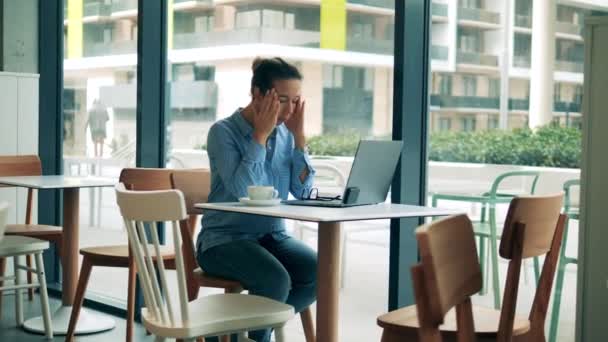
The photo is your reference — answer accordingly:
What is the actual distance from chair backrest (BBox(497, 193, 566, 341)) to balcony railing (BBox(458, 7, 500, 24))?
1.04 m

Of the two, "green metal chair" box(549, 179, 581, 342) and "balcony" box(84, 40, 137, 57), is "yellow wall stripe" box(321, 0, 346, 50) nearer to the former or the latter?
"green metal chair" box(549, 179, 581, 342)

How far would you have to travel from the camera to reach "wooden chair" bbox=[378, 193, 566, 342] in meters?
2.10

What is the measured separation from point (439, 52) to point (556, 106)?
22.0 inches

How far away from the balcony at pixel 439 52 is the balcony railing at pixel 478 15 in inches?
5.4

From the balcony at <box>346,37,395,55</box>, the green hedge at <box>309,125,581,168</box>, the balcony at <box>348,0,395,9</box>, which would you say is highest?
the balcony at <box>348,0,395,9</box>

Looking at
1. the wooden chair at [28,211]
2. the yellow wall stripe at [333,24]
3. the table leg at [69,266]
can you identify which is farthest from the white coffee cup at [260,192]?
the wooden chair at [28,211]

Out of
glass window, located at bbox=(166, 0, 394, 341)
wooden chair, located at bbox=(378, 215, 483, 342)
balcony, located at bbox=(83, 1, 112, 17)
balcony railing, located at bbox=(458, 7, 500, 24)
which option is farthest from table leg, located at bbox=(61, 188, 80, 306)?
wooden chair, located at bbox=(378, 215, 483, 342)

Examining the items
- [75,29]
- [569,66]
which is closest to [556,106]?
[569,66]

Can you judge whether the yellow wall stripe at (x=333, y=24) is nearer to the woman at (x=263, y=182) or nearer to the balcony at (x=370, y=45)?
the balcony at (x=370, y=45)

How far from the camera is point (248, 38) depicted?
160 inches

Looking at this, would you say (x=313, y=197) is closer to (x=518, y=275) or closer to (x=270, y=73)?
(x=270, y=73)

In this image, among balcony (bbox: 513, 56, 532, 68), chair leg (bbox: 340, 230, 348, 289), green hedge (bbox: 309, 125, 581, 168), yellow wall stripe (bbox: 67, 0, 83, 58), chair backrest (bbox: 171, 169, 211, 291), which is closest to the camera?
green hedge (bbox: 309, 125, 581, 168)

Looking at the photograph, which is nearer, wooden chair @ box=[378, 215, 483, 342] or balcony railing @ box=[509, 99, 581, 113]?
wooden chair @ box=[378, 215, 483, 342]

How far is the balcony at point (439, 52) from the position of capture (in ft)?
10.9
